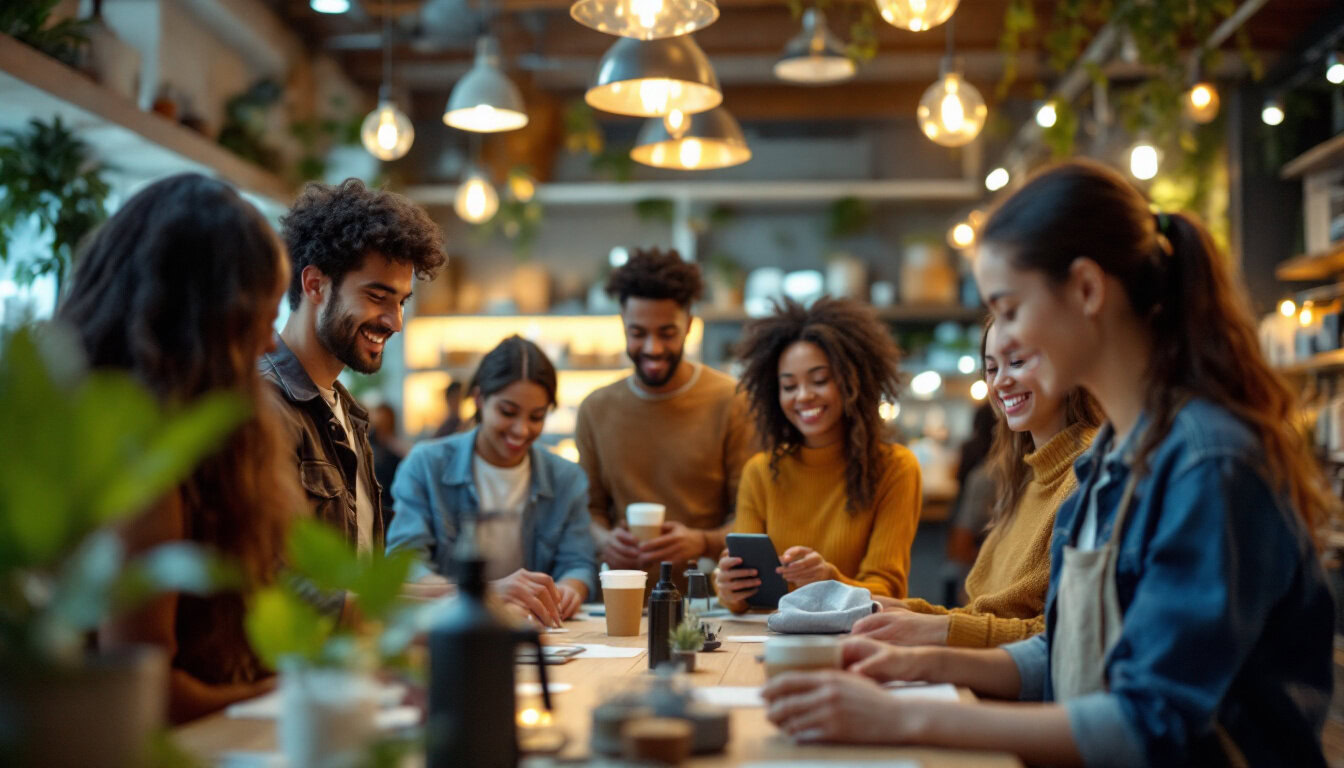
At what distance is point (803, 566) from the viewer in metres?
2.67

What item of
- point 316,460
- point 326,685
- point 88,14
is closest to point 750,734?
point 326,685

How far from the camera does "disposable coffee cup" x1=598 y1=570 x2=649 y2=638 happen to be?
242 cm

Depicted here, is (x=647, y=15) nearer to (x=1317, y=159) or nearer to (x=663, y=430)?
(x=663, y=430)

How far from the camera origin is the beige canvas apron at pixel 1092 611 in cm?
153

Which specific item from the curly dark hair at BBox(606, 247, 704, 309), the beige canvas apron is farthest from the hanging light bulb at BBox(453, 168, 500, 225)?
the beige canvas apron

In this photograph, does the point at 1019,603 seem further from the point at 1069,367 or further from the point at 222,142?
the point at 222,142

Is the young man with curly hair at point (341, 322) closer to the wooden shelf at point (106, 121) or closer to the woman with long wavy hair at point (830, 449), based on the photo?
the woman with long wavy hair at point (830, 449)

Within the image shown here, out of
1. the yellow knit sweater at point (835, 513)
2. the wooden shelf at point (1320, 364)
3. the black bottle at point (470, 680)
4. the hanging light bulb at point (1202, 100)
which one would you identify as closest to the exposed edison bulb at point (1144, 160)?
the hanging light bulb at point (1202, 100)

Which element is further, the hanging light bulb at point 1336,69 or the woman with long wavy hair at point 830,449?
the hanging light bulb at point 1336,69

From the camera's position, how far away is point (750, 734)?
4.88ft

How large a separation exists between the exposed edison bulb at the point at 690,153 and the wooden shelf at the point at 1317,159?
10.1 feet

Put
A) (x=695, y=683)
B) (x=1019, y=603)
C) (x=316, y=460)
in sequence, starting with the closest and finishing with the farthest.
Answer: (x=695, y=683)
(x=1019, y=603)
(x=316, y=460)

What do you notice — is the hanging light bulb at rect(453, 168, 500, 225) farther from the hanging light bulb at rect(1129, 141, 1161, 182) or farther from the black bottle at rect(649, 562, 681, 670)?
the black bottle at rect(649, 562, 681, 670)

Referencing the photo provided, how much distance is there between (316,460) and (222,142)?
4.64 m
